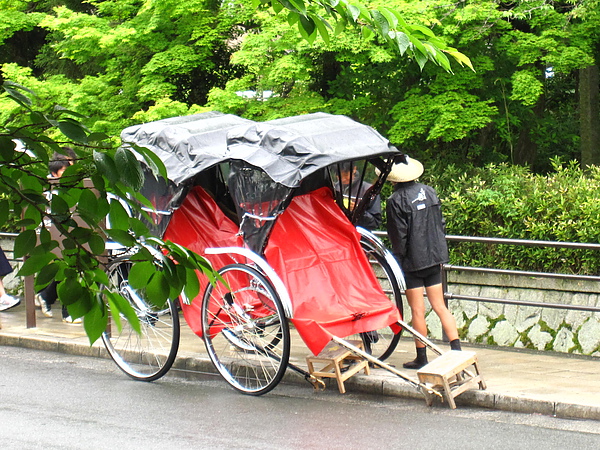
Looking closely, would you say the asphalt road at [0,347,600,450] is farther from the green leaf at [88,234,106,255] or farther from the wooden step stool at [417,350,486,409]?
the green leaf at [88,234,106,255]

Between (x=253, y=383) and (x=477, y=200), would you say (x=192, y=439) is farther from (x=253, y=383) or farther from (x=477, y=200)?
(x=477, y=200)

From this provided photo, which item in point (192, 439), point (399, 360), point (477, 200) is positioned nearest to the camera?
point (192, 439)

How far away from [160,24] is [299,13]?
1010cm

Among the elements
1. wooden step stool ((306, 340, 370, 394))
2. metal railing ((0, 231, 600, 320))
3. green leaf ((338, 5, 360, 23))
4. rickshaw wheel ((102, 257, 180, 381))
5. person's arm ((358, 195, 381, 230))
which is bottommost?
rickshaw wheel ((102, 257, 180, 381))

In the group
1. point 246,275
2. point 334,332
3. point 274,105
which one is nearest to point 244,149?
point 246,275

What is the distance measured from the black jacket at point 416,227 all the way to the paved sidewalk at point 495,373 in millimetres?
1029

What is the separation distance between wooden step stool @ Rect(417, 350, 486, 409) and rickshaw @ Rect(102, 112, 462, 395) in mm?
107

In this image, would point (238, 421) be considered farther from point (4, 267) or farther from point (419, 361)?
point (4, 267)

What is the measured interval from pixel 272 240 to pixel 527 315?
3.56m

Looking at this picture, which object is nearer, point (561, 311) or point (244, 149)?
point (244, 149)

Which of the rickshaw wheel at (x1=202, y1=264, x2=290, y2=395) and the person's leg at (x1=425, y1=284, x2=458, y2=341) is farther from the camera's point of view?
the person's leg at (x1=425, y1=284, x2=458, y2=341)

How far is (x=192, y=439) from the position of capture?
5391 mm

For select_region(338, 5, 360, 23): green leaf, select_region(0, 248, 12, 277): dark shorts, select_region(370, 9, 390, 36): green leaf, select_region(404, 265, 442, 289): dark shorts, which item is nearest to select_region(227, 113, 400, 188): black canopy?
select_region(404, 265, 442, 289): dark shorts

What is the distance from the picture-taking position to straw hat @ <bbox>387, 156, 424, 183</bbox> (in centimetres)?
677
